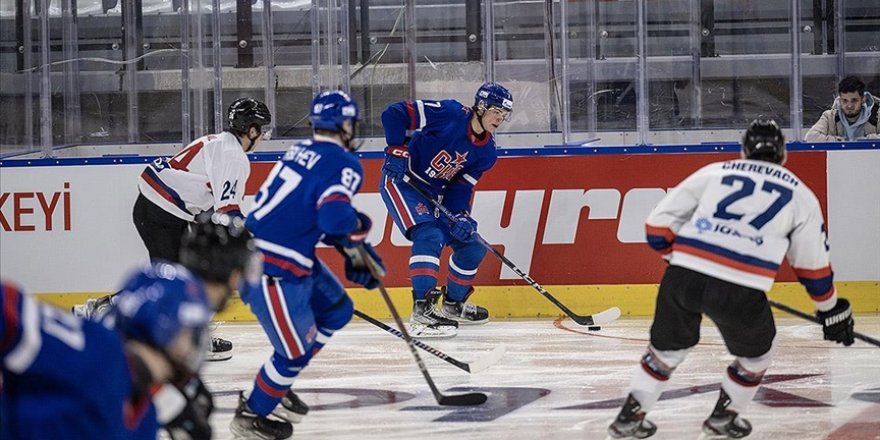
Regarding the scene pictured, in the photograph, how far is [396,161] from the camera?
19.4 ft

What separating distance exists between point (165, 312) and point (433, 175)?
4.30 m

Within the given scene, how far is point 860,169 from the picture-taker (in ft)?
20.9

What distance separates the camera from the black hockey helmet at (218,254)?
7.07ft

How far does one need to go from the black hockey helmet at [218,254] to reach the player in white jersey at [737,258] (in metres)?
1.58

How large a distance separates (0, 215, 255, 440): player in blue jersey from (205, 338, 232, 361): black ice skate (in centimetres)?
351

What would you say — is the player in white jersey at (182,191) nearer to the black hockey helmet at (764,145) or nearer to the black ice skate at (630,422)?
the black ice skate at (630,422)

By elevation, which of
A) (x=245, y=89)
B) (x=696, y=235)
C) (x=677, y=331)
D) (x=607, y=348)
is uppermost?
(x=245, y=89)

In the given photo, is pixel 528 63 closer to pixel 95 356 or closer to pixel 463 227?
pixel 463 227

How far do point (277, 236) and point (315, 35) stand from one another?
3507mm

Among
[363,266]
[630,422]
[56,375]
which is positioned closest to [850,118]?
[630,422]

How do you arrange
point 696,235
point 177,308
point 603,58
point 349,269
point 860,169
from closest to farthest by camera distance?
point 177,308, point 696,235, point 349,269, point 860,169, point 603,58

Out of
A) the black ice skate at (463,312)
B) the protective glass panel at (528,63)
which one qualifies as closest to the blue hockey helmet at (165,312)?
the black ice skate at (463,312)

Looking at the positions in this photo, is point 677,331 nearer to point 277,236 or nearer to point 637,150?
point 277,236

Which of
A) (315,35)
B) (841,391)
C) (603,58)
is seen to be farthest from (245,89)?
(841,391)
